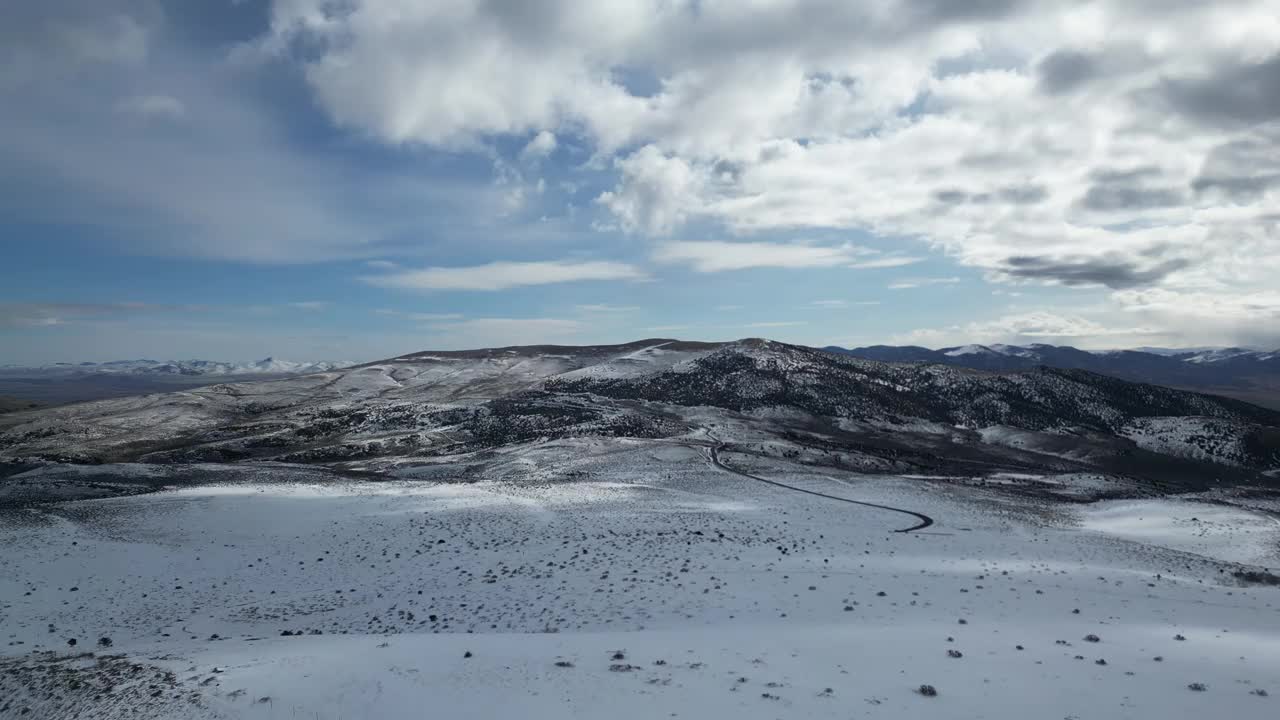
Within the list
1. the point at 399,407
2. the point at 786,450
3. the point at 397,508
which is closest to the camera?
the point at 397,508

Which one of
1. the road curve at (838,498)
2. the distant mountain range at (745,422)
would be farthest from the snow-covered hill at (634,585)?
the distant mountain range at (745,422)

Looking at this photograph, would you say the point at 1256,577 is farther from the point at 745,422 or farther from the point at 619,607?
the point at 745,422

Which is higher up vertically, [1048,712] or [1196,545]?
[1048,712]

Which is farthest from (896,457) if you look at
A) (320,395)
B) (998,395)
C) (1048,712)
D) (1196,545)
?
(320,395)

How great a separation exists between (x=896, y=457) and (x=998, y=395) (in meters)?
40.3

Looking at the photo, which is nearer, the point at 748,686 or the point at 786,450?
the point at 748,686

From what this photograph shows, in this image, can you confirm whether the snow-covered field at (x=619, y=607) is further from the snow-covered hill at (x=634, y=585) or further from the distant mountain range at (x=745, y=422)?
the distant mountain range at (x=745, y=422)

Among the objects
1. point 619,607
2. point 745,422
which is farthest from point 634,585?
point 745,422

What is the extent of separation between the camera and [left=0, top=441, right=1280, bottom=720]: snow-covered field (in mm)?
11891

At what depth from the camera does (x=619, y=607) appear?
18.1 meters

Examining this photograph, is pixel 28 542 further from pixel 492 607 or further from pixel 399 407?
pixel 399 407

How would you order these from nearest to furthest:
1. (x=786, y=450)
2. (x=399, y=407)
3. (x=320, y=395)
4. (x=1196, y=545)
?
(x=1196, y=545) → (x=786, y=450) → (x=399, y=407) → (x=320, y=395)

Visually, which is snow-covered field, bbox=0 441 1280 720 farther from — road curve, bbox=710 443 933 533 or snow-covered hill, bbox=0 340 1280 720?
road curve, bbox=710 443 933 533

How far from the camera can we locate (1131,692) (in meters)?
11.9
